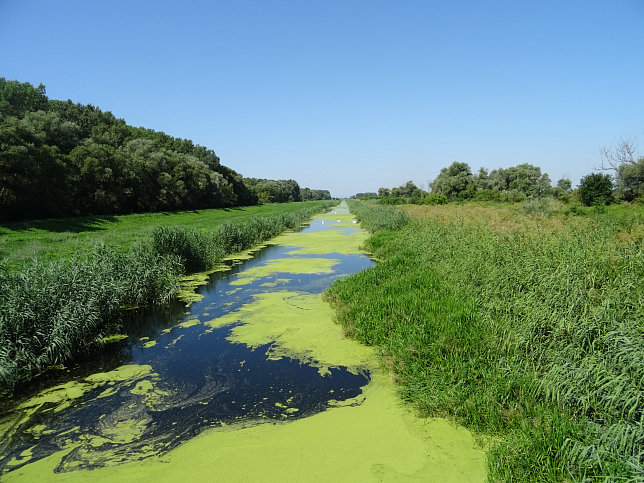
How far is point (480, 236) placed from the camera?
10188 mm

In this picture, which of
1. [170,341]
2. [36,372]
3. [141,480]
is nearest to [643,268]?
[141,480]

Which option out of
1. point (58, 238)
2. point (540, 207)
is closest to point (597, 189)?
point (540, 207)

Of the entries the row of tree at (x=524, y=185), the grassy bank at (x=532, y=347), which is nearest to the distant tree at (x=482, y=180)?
the row of tree at (x=524, y=185)

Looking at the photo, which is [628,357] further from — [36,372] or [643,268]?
[36,372]

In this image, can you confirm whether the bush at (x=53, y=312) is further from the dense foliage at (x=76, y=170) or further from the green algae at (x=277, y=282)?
the dense foliage at (x=76, y=170)

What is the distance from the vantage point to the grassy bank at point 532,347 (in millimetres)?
2811

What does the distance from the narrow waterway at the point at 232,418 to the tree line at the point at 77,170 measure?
19.8m

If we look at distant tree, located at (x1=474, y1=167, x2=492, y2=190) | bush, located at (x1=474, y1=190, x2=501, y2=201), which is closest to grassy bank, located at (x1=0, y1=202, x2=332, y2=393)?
bush, located at (x1=474, y1=190, x2=501, y2=201)

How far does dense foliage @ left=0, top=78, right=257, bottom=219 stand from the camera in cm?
1948

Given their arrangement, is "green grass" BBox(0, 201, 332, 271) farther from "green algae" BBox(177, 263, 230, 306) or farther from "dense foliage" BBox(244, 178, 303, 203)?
"dense foliage" BBox(244, 178, 303, 203)

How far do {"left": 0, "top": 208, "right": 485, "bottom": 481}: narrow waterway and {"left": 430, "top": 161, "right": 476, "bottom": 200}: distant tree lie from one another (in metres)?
48.4

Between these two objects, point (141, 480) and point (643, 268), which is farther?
point (643, 268)

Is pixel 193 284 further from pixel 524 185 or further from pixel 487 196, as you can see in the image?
pixel 524 185

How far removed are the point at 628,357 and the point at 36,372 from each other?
7.36 meters
